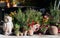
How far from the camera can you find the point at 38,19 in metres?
10.5

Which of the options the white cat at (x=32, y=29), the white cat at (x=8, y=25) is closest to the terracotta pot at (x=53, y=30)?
the white cat at (x=32, y=29)

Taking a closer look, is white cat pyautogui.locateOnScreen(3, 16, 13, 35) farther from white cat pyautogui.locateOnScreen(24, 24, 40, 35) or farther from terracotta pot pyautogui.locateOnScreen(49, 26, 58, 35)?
terracotta pot pyautogui.locateOnScreen(49, 26, 58, 35)

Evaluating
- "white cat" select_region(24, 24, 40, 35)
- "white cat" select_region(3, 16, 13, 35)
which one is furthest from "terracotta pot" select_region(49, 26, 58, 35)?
"white cat" select_region(3, 16, 13, 35)

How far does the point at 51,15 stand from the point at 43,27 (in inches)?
31.4

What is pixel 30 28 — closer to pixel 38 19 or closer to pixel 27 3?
pixel 38 19

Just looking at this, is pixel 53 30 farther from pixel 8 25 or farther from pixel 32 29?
pixel 8 25

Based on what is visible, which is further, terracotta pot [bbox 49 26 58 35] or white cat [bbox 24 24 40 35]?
terracotta pot [bbox 49 26 58 35]

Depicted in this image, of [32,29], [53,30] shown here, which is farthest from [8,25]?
[53,30]

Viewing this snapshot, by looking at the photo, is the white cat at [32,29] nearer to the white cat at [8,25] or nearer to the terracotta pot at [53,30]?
the terracotta pot at [53,30]

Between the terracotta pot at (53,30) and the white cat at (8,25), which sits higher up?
the white cat at (8,25)

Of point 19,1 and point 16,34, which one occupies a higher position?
point 19,1

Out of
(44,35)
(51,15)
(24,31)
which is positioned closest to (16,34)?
(24,31)

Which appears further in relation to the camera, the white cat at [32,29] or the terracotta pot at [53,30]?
the terracotta pot at [53,30]

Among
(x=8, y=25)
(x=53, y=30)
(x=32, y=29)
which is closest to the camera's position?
(x=8, y=25)
